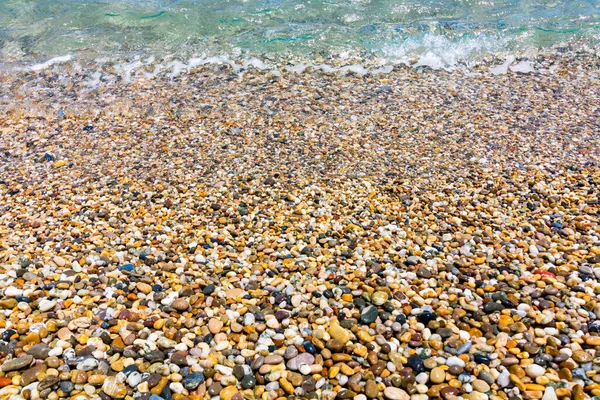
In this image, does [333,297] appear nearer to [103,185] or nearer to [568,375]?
[568,375]

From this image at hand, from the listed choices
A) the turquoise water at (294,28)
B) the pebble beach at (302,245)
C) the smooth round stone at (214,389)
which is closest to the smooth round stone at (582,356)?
the pebble beach at (302,245)

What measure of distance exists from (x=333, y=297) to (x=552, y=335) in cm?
193

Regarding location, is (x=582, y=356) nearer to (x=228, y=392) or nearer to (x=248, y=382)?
(x=248, y=382)

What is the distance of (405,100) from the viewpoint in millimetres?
8891

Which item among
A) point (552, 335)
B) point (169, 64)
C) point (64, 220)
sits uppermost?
point (169, 64)

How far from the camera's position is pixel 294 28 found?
13562 mm

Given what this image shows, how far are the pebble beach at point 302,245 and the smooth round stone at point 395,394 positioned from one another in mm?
22

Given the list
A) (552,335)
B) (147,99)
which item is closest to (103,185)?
(147,99)

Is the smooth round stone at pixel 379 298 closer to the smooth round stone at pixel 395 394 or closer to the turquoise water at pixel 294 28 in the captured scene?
the smooth round stone at pixel 395 394

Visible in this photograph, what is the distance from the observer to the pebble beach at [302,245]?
3.56 m

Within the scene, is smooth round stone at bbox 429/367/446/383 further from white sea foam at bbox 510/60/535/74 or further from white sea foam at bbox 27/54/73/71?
white sea foam at bbox 27/54/73/71

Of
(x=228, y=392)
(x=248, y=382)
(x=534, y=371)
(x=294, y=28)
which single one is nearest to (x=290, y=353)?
(x=248, y=382)

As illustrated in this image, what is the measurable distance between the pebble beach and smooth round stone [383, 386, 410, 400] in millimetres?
22

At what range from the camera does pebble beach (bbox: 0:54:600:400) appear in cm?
356
